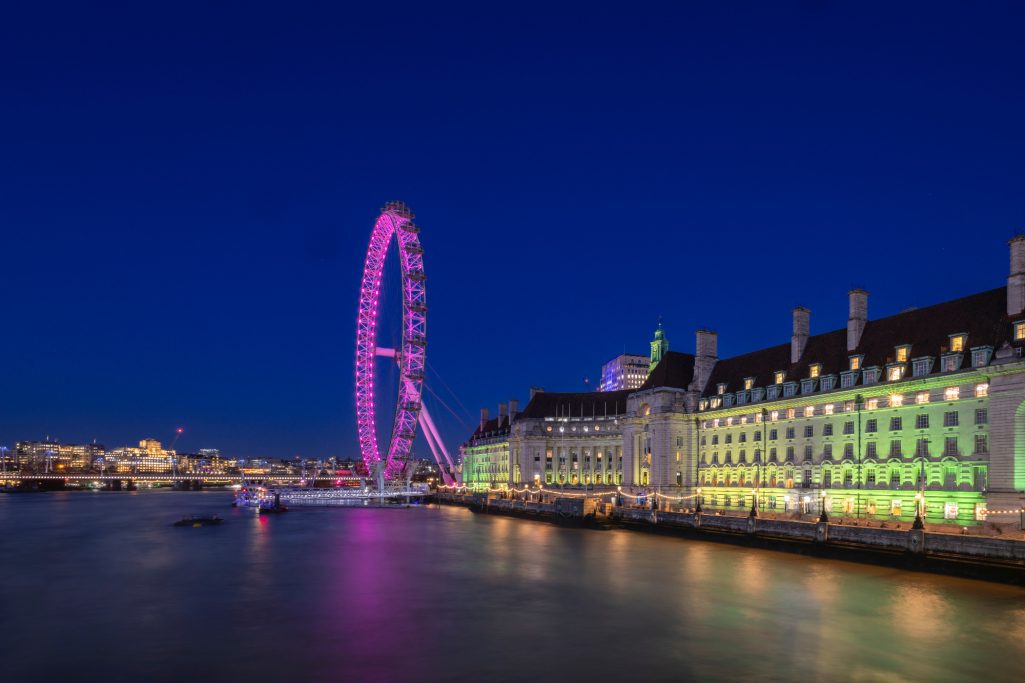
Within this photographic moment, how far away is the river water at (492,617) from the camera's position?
2653 cm

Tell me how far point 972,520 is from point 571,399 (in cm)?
9852

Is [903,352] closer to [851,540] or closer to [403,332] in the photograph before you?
[851,540]

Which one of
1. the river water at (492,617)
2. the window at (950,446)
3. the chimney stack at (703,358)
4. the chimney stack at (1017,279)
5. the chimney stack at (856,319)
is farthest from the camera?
the chimney stack at (703,358)

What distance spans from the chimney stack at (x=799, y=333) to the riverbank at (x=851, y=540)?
24305mm

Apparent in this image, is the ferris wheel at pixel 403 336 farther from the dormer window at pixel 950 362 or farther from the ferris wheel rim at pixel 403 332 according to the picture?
the dormer window at pixel 950 362

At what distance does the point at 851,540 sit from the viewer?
52.8 m

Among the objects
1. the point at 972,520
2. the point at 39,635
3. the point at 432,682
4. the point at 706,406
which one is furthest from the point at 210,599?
the point at 706,406

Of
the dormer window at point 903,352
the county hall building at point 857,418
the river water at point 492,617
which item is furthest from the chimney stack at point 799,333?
the river water at point 492,617

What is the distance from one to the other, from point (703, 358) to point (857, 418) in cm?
3341

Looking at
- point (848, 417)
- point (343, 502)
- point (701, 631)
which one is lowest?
point (343, 502)

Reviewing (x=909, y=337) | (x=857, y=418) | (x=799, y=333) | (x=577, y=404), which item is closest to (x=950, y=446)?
(x=857, y=418)

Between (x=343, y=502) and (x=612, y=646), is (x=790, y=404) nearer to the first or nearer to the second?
(x=612, y=646)

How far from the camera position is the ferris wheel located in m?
106

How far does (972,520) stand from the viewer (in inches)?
2335
